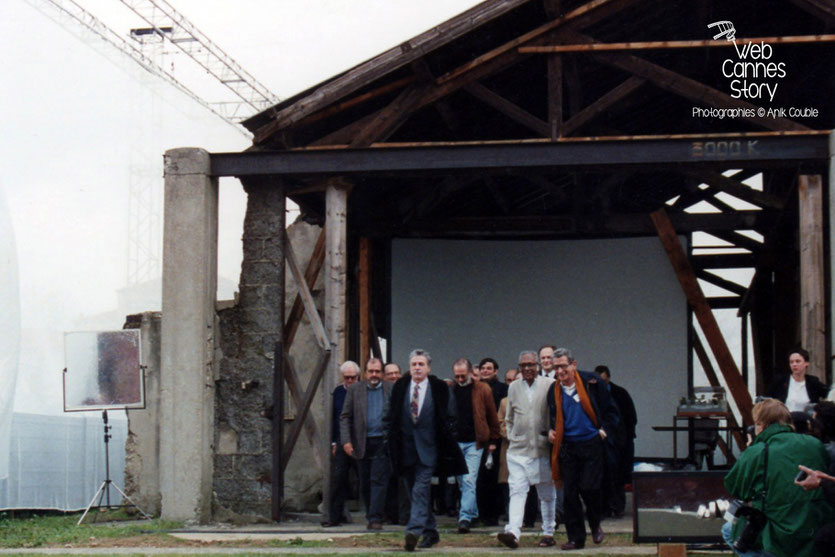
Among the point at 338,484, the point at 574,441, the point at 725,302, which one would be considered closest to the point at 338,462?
the point at 338,484

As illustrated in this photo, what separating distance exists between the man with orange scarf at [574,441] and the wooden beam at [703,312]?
606cm

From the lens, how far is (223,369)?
1289 centimetres

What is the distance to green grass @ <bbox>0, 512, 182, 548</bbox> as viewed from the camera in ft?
36.9

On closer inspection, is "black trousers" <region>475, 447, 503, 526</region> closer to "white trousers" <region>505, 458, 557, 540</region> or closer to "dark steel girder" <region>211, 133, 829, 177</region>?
"white trousers" <region>505, 458, 557, 540</region>

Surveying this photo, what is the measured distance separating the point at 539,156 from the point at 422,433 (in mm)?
3426

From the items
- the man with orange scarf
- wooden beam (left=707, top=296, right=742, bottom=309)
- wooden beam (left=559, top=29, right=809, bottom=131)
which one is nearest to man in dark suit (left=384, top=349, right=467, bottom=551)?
the man with orange scarf

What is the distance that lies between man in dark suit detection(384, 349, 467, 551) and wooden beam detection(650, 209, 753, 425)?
635cm

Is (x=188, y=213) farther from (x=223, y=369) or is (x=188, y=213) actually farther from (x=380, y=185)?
(x=380, y=185)

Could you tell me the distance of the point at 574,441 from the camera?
10242 millimetres

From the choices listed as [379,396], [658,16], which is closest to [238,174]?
[379,396]

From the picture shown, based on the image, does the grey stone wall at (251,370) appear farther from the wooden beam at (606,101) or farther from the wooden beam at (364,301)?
the wooden beam at (364,301)

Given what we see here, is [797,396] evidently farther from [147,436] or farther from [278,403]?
[147,436]

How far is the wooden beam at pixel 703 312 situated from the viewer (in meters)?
15.9

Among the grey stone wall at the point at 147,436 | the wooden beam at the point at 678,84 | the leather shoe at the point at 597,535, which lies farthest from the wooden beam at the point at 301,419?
the wooden beam at the point at 678,84
